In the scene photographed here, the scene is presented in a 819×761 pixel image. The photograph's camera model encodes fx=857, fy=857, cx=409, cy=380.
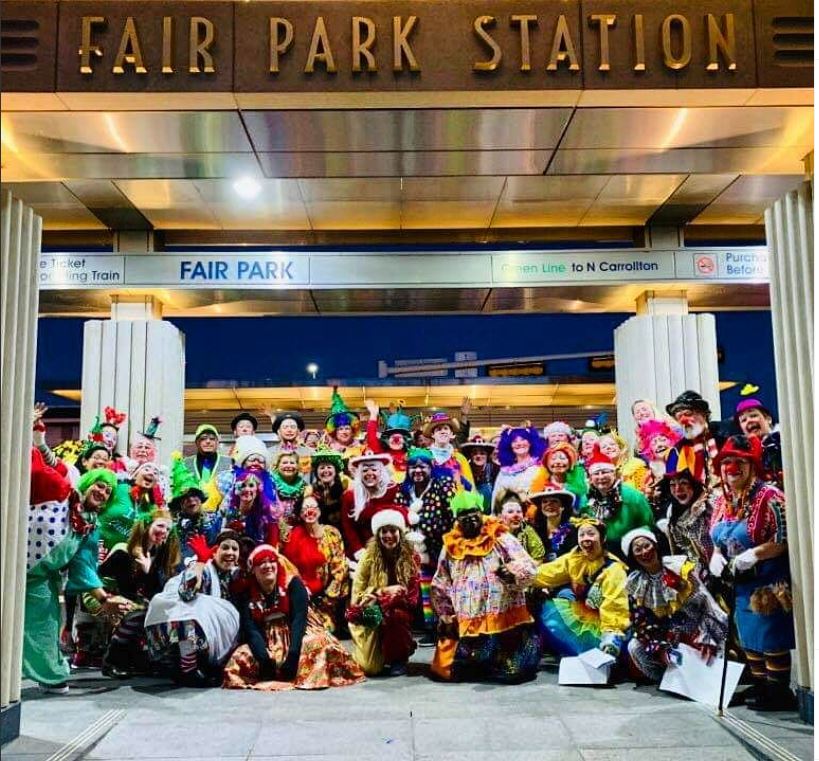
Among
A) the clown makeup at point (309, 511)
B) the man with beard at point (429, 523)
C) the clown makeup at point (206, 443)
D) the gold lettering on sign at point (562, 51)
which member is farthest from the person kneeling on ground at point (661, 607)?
the clown makeup at point (206, 443)

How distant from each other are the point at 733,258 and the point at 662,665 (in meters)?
6.37

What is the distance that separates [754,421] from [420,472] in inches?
110

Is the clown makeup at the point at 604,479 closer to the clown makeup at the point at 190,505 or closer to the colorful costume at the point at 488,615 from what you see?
the colorful costume at the point at 488,615

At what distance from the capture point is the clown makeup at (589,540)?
5.74 meters

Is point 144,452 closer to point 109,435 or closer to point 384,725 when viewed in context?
point 109,435

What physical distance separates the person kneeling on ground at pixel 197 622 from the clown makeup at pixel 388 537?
1008 mm

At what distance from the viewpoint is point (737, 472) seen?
5.07 meters

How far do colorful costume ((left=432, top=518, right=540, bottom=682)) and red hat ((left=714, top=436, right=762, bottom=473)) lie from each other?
59.7 inches

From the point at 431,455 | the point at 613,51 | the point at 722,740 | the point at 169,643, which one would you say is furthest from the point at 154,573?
the point at 613,51

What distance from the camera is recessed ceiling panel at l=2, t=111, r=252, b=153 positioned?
14.1ft

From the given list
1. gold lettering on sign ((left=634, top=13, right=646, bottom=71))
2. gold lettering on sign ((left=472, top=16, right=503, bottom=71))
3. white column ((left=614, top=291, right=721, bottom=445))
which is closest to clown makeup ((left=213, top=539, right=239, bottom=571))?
gold lettering on sign ((left=472, top=16, right=503, bottom=71))

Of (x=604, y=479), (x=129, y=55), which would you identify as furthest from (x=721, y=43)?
(x=604, y=479)

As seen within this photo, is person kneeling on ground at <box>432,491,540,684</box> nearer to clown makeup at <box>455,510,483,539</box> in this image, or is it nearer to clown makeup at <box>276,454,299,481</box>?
clown makeup at <box>455,510,483,539</box>

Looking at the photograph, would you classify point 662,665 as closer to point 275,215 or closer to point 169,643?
point 169,643
